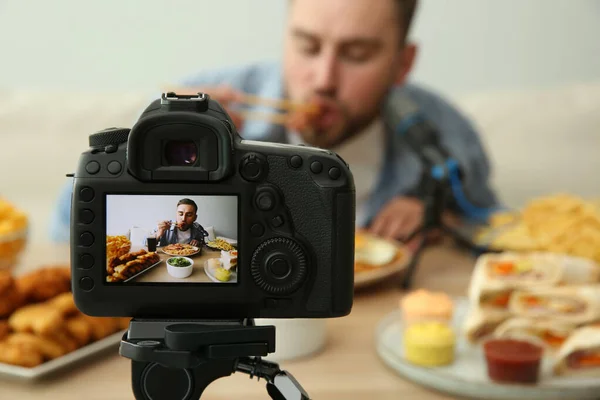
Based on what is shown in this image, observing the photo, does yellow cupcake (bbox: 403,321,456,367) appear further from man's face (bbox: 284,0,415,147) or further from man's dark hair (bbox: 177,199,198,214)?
man's face (bbox: 284,0,415,147)

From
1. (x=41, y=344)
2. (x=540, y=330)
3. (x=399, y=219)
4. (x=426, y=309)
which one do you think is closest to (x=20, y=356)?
(x=41, y=344)

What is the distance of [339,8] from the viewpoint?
1.76 m

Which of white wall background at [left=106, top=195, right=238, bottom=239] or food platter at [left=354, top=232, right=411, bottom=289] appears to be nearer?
white wall background at [left=106, top=195, right=238, bottom=239]

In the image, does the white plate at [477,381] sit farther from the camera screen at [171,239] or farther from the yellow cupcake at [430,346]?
the camera screen at [171,239]

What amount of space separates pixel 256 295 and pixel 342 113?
4.29 ft

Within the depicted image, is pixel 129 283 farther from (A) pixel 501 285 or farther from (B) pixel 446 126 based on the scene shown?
(B) pixel 446 126

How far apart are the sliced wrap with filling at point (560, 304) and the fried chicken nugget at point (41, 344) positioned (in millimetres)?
594

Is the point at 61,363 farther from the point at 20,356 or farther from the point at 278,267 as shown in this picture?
the point at 278,267

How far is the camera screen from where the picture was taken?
513 mm

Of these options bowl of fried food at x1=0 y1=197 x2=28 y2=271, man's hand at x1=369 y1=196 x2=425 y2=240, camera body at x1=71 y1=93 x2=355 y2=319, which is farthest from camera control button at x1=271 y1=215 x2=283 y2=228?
man's hand at x1=369 y1=196 x2=425 y2=240

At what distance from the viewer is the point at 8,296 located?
3.02ft

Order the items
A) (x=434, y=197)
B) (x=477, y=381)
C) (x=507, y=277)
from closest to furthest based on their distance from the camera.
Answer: (x=477, y=381) < (x=507, y=277) < (x=434, y=197)

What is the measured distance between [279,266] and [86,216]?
0.47 ft

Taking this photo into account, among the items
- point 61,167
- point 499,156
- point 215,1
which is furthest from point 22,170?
point 499,156
